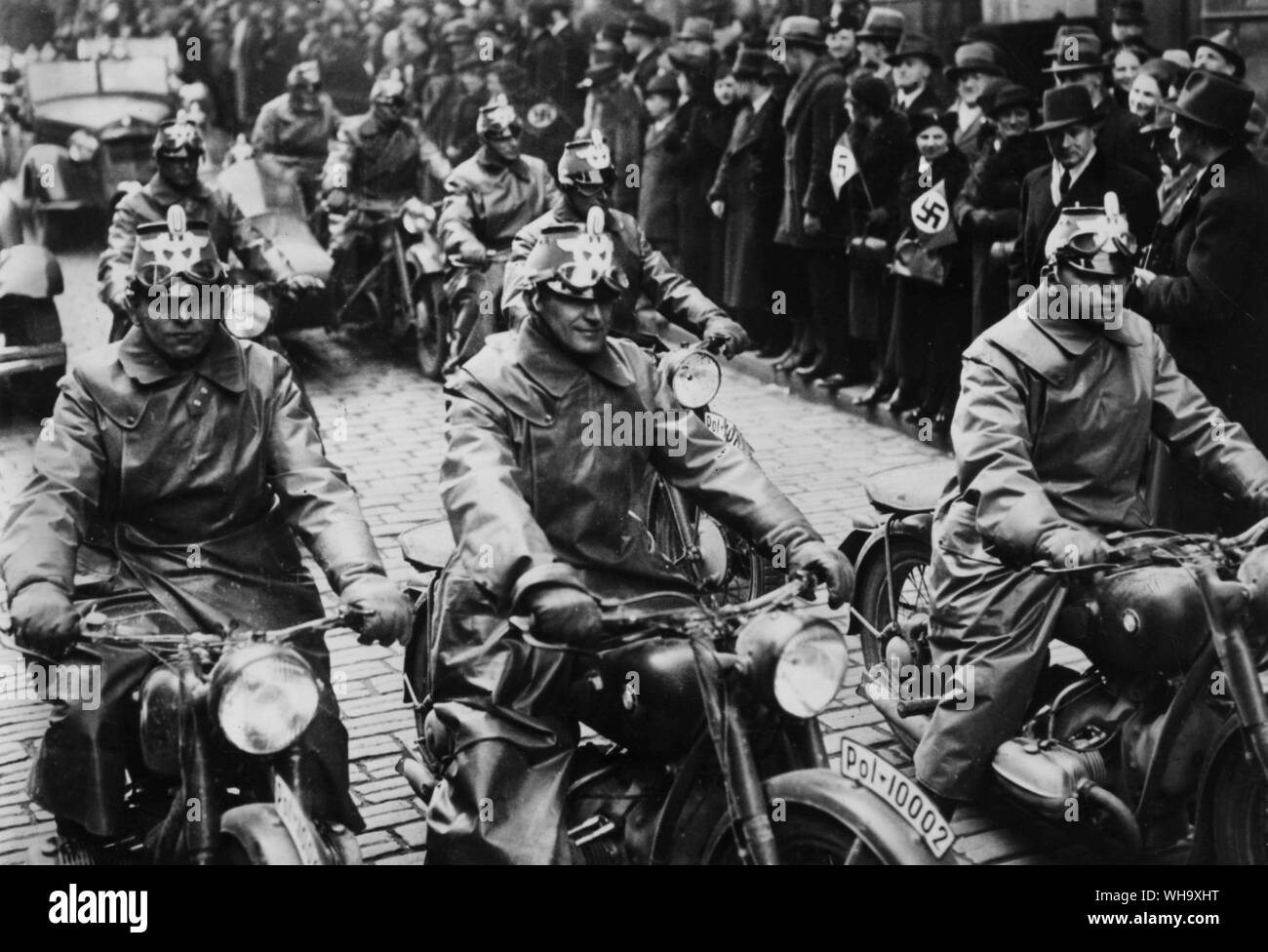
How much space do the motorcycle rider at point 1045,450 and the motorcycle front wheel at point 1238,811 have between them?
0.75 metres

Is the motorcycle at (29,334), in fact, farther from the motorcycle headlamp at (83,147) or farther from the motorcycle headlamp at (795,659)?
the motorcycle headlamp at (795,659)

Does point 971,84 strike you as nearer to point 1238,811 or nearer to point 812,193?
point 812,193

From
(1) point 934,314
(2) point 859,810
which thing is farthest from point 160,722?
(1) point 934,314

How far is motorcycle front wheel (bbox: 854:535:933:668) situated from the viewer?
6836 mm

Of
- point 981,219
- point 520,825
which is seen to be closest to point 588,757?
point 520,825

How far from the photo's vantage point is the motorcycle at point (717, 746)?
14.9 feet

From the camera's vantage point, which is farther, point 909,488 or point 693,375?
point 693,375

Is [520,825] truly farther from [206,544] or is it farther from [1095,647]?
[1095,647]

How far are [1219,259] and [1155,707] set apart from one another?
98.1 inches

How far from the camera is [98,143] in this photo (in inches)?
638

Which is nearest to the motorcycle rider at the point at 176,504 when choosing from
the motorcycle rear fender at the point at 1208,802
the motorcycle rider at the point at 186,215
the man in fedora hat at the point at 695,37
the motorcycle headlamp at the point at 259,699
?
the motorcycle headlamp at the point at 259,699

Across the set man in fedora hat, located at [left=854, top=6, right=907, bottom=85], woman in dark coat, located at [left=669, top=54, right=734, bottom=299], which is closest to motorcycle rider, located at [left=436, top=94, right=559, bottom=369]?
man in fedora hat, located at [left=854, top=6, right=907, bottom=85]

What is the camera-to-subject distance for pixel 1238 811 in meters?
5.27
